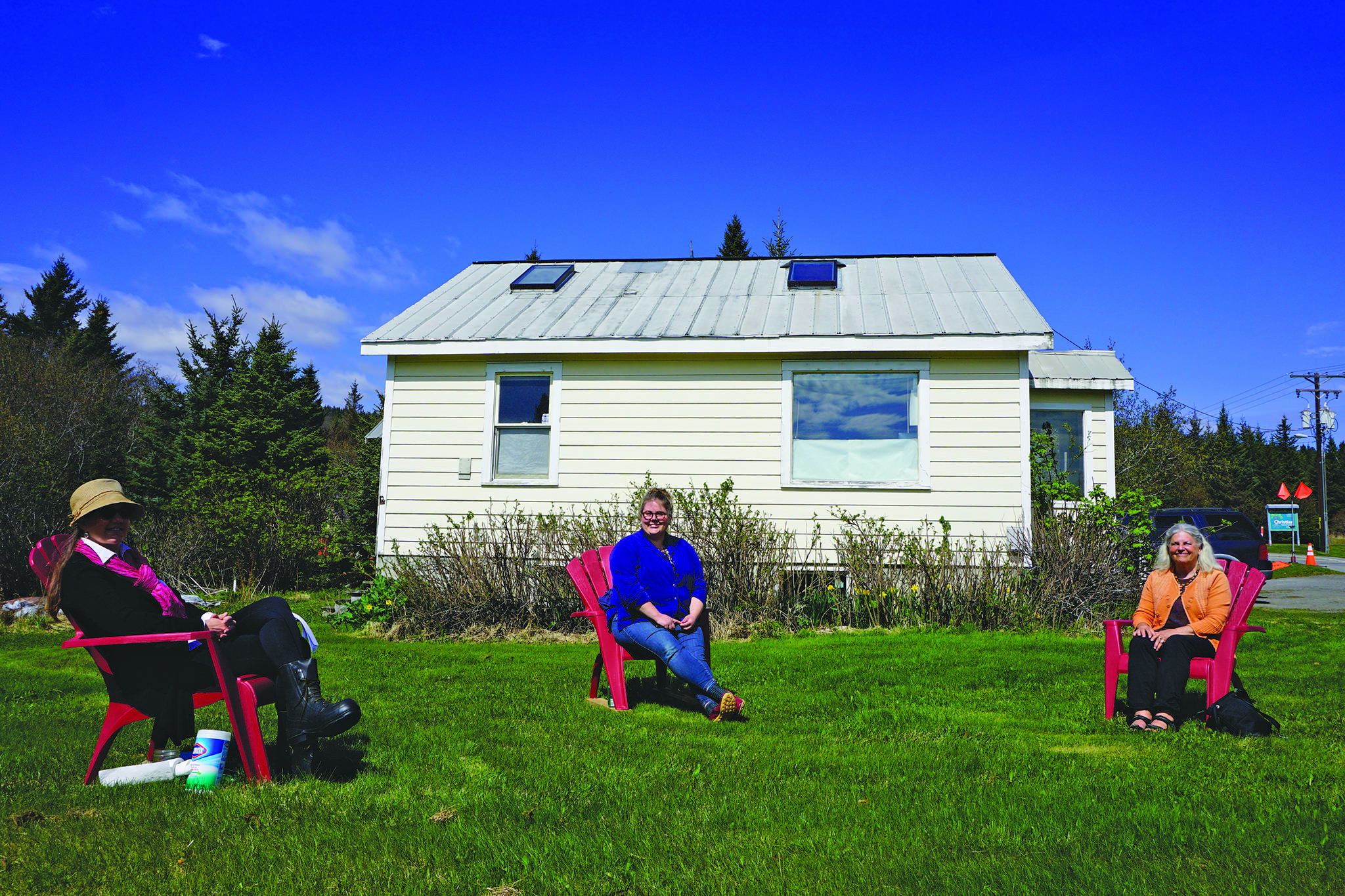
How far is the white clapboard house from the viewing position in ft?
32.0

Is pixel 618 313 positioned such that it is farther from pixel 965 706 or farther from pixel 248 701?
pixel 248 701

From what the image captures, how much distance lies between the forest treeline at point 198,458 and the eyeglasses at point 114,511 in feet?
27.7

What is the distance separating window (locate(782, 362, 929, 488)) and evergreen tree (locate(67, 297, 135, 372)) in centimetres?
2815

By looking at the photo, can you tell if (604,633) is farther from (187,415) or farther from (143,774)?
(187,415)

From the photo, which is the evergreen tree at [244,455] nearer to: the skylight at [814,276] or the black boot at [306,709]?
the skylight at [814,276]

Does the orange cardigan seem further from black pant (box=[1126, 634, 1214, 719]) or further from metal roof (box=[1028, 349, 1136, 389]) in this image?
metal roof (box=[1028, 349, 1136, 389])

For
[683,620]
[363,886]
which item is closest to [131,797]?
[363,886]

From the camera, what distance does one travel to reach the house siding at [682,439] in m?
9.72

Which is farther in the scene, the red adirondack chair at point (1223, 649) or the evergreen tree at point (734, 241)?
the evergreen tree at point (734, 241)

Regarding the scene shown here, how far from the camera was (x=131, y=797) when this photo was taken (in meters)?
3.45

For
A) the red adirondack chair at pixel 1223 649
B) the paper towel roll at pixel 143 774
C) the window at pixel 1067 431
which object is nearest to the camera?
the paper towel roll at pixel 143 774

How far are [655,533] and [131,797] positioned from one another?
9.99ft

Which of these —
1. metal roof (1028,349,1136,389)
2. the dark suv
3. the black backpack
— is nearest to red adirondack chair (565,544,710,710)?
the black backpack

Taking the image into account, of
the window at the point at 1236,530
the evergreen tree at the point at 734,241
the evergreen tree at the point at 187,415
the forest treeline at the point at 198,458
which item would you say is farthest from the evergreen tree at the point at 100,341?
the window at the point at 1236,530
